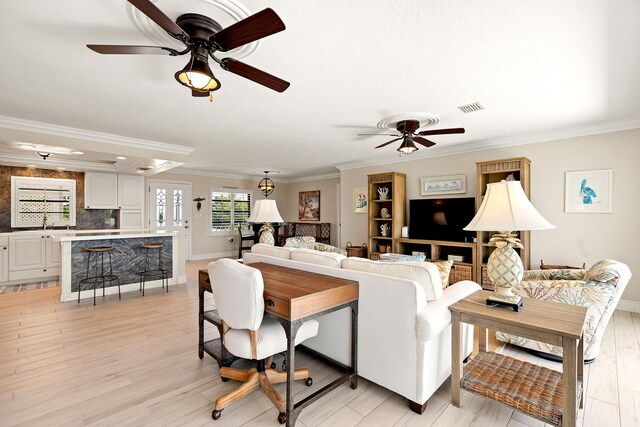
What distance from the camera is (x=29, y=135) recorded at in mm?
3857

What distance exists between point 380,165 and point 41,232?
688 cm

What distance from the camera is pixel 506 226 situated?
1.88 metres

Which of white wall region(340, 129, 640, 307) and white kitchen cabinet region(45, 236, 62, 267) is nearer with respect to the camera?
white wall region(340, 129, 640, 307)

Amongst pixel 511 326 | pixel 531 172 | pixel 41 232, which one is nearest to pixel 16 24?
pixel 511 326

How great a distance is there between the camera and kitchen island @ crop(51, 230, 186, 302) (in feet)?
14.4

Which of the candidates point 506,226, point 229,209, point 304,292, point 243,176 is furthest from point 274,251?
point 243,176

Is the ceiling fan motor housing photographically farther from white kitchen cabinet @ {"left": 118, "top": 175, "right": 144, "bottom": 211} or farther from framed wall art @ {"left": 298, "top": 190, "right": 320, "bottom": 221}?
framed wall art @ {"left": 298, "top": 190, "right": 320, "bottom": 221}

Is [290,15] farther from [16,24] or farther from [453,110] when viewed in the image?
[453,110]

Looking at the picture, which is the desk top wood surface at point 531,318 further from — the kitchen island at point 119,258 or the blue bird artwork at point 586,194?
the kitchen island at point 119,258

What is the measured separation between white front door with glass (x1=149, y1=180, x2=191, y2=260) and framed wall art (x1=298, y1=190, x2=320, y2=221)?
10.9 feet

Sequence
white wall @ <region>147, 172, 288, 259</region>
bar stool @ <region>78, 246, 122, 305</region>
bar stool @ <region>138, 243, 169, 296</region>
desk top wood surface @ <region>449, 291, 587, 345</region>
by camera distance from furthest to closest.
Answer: white wall @ <region>147, 172, 288, 259</region> → bar stool @ <region>138, 243, 169, 296</region> → bar stool @ <region>78, 246, 122, 305</region> → desk top wood surface @ <region>449, 291, 587, 345</region>

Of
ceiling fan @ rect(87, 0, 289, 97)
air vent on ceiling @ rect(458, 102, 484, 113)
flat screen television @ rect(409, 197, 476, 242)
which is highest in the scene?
air vent on ceiling @ rect(458, 102, 484, 113)

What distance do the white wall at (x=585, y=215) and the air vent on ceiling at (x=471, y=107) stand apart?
1903mm

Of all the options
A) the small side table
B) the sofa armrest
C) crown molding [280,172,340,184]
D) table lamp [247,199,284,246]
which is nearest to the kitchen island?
table lamp [247,199,284,246]
